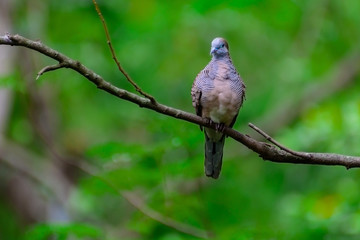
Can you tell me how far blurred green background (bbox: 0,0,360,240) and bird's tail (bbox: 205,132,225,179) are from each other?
2070mm

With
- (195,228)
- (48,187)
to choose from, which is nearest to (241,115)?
(48,187)

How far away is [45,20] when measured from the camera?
9766mm

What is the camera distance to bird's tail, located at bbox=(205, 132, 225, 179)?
16.3ft

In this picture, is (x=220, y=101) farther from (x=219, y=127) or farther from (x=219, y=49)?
(x=219, y=49)

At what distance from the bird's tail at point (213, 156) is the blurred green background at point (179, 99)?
6.79 ft

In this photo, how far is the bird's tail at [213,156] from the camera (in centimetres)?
496

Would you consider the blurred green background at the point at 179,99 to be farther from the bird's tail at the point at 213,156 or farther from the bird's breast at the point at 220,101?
the bird's breast at the point at 220,101

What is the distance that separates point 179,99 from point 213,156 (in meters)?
5.29

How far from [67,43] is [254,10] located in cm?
277

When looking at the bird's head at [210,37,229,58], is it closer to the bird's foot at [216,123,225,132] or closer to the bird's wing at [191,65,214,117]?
the bird's wing at [191,65,214,117]

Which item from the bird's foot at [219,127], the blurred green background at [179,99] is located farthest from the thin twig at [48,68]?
the blurred green background at [179,99]

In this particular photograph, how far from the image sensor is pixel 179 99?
33.8ft

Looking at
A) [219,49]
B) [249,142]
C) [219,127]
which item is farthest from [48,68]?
[219,49]

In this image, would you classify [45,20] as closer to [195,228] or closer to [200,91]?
[195,228]
